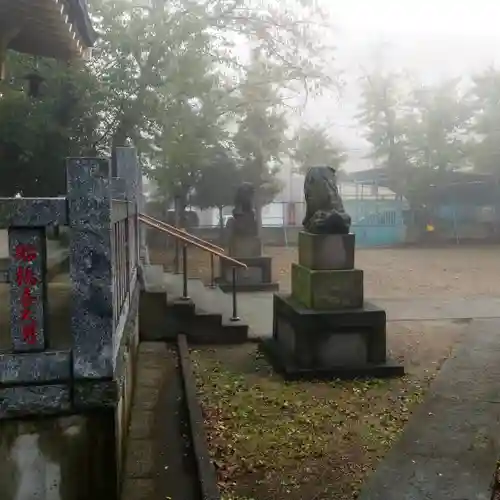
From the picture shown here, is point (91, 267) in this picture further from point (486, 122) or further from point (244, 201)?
point (486, 122)

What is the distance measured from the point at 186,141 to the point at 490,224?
16964 mm

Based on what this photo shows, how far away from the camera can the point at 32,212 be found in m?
3.37

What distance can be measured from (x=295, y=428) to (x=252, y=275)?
369 inches

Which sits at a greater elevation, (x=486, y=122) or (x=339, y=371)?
(x=486, y=122)

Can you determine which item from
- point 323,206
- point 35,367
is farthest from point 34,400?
point 323,206

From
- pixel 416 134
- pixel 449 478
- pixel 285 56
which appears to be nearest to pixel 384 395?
pixel 449 478

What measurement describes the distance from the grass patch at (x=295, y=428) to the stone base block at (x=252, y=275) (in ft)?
22.2

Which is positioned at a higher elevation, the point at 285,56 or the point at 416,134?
the point at 285,56

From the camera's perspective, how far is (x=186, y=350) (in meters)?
7.84

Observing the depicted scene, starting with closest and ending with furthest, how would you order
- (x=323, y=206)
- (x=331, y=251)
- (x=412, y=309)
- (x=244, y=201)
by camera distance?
(x=331, y=251) → (x=323, y=206) → (x=412, y=309) → (x=244, y=201)

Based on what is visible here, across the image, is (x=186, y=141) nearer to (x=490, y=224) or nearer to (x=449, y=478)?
(x=449, y=478)

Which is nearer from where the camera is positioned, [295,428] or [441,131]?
[295,428]

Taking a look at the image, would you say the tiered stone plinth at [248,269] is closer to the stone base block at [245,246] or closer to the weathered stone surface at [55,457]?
the stone base block at [245,246]

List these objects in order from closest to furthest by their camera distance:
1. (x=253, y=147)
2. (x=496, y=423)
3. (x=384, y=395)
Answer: (x=496, y=423)
(x=384, y=395)
(x=253, y=147)
